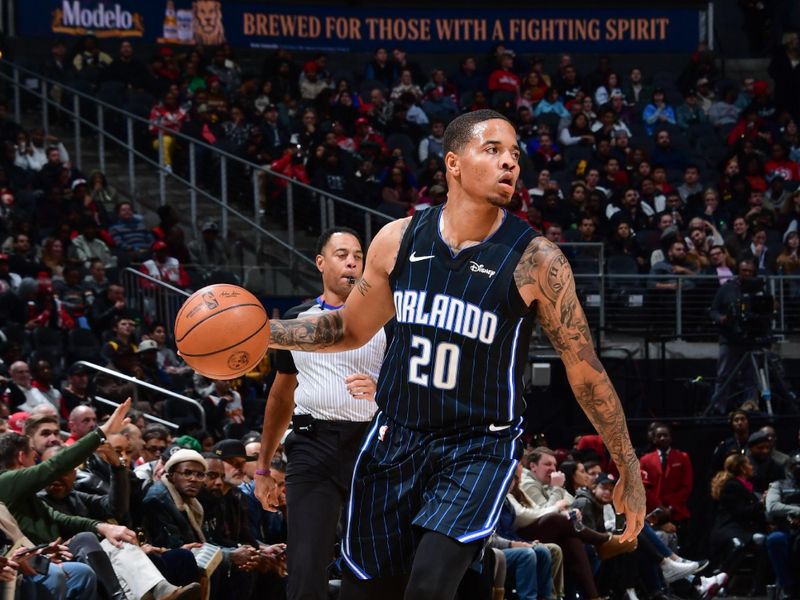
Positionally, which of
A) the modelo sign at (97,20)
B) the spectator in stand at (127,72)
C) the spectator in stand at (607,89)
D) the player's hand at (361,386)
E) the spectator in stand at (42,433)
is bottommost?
the spectator in stand at (42,433)


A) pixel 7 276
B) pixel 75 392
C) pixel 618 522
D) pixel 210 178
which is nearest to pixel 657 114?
pixel 210 178

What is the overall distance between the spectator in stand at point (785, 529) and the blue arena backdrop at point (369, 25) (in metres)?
12.8

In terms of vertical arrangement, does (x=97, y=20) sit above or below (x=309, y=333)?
above

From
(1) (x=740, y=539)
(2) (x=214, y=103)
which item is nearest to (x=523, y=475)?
(1) (x=740, y=539)

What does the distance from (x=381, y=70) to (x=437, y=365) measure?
18162mm

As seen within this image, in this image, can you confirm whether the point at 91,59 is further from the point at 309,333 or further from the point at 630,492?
the point at 630,492

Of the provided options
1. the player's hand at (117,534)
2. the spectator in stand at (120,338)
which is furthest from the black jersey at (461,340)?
the spectator in stand at (120,338)

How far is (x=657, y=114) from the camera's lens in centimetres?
2289

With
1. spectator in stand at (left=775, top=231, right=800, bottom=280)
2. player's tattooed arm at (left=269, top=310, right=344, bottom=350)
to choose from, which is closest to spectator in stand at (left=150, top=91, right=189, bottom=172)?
spectator in stand at (left=775, top=231, right=800, bottom=280)

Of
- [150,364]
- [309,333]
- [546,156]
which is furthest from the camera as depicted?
[546,156]

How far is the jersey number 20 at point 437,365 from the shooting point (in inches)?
195

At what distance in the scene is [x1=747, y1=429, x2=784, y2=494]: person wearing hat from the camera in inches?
564

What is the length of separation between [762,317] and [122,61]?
9.80 metres

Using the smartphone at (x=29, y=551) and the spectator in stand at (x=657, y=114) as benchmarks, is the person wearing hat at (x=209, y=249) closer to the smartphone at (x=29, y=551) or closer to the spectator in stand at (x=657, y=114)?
the spectator in stand at (x=657, y=114)
